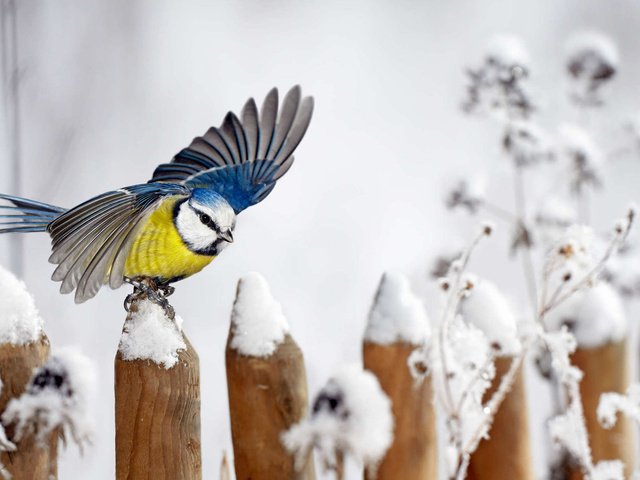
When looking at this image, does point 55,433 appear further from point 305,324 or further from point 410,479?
point 305,324

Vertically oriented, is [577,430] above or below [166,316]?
below

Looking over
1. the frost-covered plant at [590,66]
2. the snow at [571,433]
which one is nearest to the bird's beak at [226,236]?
the snow at [571,433]

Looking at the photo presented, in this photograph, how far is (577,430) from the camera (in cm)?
108

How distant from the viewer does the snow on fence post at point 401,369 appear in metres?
1.01

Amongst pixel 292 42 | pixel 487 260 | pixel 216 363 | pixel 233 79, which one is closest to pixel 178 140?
pixel 233 79

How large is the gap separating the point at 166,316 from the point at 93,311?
1.19m

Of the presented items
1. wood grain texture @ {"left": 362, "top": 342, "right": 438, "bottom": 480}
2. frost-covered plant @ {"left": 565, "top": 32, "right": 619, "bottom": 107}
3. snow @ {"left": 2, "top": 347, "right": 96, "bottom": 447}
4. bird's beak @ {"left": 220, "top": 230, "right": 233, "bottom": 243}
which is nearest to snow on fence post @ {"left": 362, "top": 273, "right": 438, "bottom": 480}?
wood grain texture @ {"left": 362, "top": 342, "right": 438, "bottom": 480}

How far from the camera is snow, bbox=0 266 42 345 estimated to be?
2.97ft

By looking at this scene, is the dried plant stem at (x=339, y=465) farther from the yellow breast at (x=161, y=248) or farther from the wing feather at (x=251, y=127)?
the wing feather at (x=251, y=127)

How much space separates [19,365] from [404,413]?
0.45 m

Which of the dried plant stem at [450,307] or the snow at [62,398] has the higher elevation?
the dried plant stem at [450,307]

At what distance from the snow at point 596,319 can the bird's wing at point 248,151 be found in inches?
20.8

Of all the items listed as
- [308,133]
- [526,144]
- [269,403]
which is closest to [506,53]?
[526,144]

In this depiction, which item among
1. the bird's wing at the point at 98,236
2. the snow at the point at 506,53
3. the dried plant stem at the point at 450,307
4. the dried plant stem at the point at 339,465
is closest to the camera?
the dried plant stem at the point at 339,465
